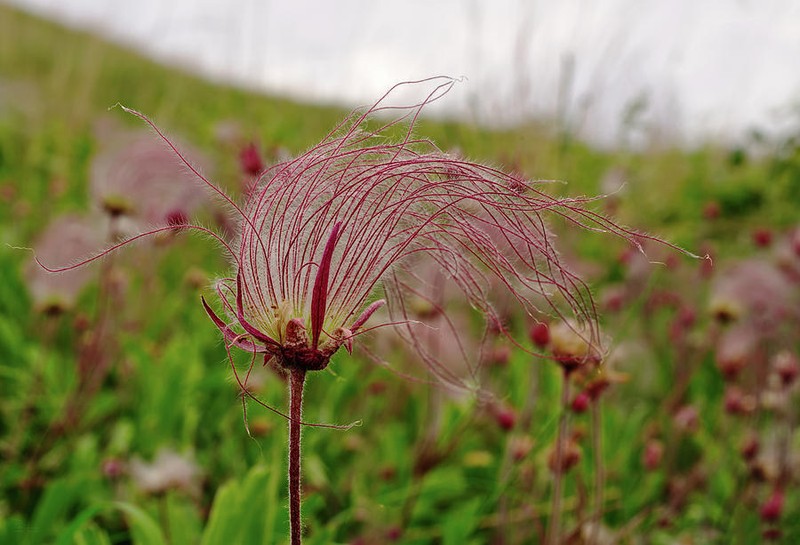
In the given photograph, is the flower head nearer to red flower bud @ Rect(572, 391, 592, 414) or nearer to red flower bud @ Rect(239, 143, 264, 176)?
red flower bud @ Rect(572, 391, 592, 414)

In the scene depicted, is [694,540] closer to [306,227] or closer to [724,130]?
[306,227]

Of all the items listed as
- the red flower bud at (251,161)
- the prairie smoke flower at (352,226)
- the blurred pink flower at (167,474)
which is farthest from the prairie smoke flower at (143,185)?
the prairie smoke flower at (352,226)

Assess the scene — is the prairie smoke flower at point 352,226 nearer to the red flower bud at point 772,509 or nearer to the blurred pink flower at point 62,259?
the red flower bud at point 772,509

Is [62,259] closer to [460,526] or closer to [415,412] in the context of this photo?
[415,412]

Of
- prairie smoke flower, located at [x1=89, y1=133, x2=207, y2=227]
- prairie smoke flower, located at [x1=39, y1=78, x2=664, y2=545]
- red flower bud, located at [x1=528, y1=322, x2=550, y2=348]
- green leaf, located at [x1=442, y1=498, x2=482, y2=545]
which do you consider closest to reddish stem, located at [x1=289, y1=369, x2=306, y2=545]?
prairie smoke flower, located at [x1=39, y1=78, x2=664, y2=545]

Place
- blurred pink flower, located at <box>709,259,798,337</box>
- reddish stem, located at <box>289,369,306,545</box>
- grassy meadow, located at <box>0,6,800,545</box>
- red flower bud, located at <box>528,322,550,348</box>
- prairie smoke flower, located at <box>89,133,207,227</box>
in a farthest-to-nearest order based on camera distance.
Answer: blurred pink flower, located at <box>709,259,798,337</box>
prairie smoke flower, located at <box>89,133,207,227</box>
grassy meadow, located at <box>0,6,800,545</box>
red flower bud, located at <box>528,322,550,348</box>
reddish stem, located at <box>289,369,306,545</box>

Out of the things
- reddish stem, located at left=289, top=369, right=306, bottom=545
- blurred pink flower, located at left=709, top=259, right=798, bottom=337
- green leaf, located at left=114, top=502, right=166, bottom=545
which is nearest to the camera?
reddish stem, located at left=289, top=369, right=306, bottom=545
